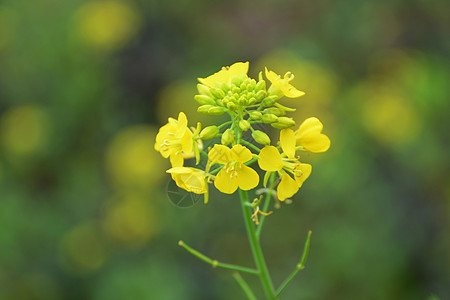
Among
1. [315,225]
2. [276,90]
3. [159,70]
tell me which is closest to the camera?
[276,90]

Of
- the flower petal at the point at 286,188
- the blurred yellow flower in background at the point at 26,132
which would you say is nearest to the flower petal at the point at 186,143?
the flower petal at the point at 286,188

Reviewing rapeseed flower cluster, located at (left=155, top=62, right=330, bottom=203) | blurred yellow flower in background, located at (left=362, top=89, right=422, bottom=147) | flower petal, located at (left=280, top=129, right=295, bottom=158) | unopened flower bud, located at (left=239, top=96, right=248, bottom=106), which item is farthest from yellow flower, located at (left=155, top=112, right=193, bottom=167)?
blurred yellow flower in background, located at (left=362, top=89, right=422, bottom=147)

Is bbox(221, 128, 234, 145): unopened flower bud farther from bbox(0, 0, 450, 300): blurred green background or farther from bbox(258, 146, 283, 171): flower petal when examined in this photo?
bbox(0, 0, 450, 300): blurred green background

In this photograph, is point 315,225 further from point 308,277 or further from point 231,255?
point 231,255

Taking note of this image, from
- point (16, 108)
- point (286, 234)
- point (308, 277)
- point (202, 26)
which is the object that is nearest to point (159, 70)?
point (202, 26)

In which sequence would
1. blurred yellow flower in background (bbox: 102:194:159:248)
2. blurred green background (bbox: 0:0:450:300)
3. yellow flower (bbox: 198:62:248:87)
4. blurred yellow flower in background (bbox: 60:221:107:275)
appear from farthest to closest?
blurred yellow flower in background (bbox: 102:194:159:248), blurred yellow flower in background (bbox: 60:221:107:275), blurred green background (bbox: 0:0:450:300), yellow flower (bbox: 198:62:248:87)

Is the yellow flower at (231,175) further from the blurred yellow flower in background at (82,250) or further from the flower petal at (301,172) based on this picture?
the blurred yellow flower in background at (82,250)
